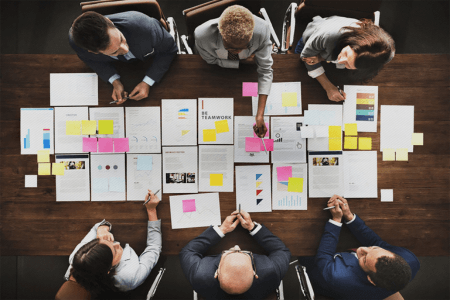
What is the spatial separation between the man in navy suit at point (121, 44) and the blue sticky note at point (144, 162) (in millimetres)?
408

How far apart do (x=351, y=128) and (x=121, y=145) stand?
162 cm

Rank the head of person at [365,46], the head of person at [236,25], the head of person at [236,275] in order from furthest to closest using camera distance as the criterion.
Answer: the head of person at [236,275]
the head of person at [365,46]
the head of person at [236,25]

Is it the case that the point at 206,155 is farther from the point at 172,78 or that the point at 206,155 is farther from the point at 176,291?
the point at 176,291

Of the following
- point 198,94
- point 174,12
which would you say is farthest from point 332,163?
point 174,12

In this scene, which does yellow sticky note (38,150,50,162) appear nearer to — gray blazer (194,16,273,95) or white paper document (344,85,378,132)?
gray blazer (194,16,273,95)

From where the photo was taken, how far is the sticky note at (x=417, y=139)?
1.59 m

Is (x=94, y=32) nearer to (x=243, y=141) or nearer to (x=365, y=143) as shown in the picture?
(x=243, y=141)

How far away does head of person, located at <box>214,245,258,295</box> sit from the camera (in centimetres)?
132

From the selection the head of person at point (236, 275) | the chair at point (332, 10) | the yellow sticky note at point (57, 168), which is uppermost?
the chair at point (332, 10)

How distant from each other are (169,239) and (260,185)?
74cm

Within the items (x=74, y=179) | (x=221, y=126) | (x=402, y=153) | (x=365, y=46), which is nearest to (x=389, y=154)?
(x=402, y=153)

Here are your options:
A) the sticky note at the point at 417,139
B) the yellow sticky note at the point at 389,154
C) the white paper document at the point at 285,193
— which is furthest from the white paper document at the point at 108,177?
the sticky note at the point at 417,139

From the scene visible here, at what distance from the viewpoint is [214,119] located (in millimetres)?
1581

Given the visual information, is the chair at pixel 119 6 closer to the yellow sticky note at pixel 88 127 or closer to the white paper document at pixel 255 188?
the yellow sticky note at pixel 88 127
